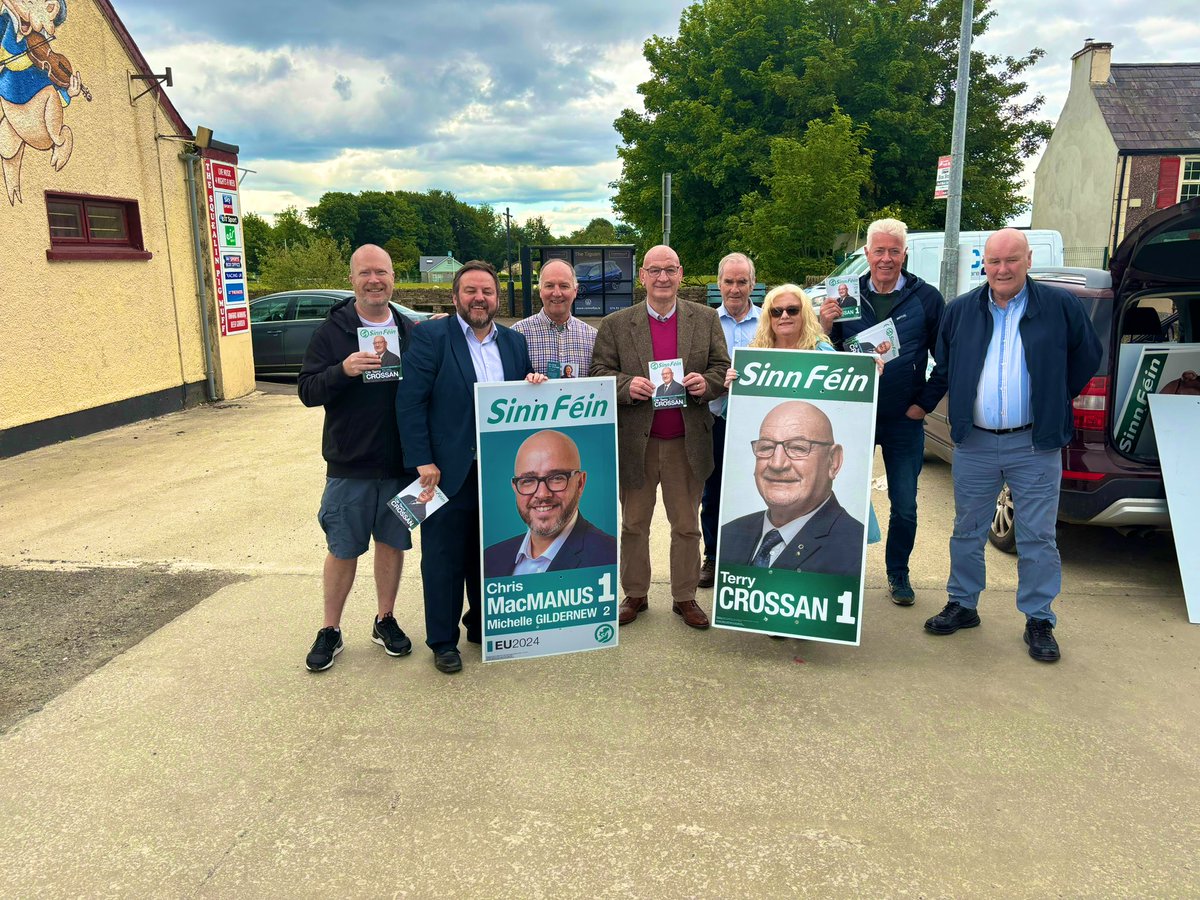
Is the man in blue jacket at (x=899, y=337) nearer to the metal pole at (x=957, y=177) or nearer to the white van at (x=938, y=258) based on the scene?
the white van at (x=938, y=258)

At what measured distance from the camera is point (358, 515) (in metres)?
3.77

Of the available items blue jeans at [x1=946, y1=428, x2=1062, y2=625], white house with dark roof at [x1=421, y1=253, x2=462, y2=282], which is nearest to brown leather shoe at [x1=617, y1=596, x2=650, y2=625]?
blue jeans at [x1=946, y1=428, x2=1062, y2=625]

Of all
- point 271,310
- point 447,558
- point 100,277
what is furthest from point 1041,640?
point 271,310

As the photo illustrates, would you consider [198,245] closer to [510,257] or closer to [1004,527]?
[1004,527]

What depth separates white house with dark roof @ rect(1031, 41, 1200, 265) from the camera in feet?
92.7

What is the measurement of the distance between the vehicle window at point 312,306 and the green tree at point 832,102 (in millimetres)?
18064

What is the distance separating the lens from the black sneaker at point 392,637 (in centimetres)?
395

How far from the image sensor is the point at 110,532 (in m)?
5.86

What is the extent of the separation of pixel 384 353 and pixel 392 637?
1.38 m

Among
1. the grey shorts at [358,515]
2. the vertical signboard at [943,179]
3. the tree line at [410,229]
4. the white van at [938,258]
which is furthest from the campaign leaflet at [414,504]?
the tree line at [410,229]

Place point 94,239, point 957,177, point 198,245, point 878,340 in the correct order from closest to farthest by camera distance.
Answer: point 878,340, point 94,239, point 198,245, point 957,177

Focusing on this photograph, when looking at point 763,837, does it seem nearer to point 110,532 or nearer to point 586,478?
point 586,478

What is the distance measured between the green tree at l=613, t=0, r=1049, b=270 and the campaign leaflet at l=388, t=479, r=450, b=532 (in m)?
26.7

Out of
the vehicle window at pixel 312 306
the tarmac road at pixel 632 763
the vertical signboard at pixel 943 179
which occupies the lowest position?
the tarmac road at pixel 632 763
